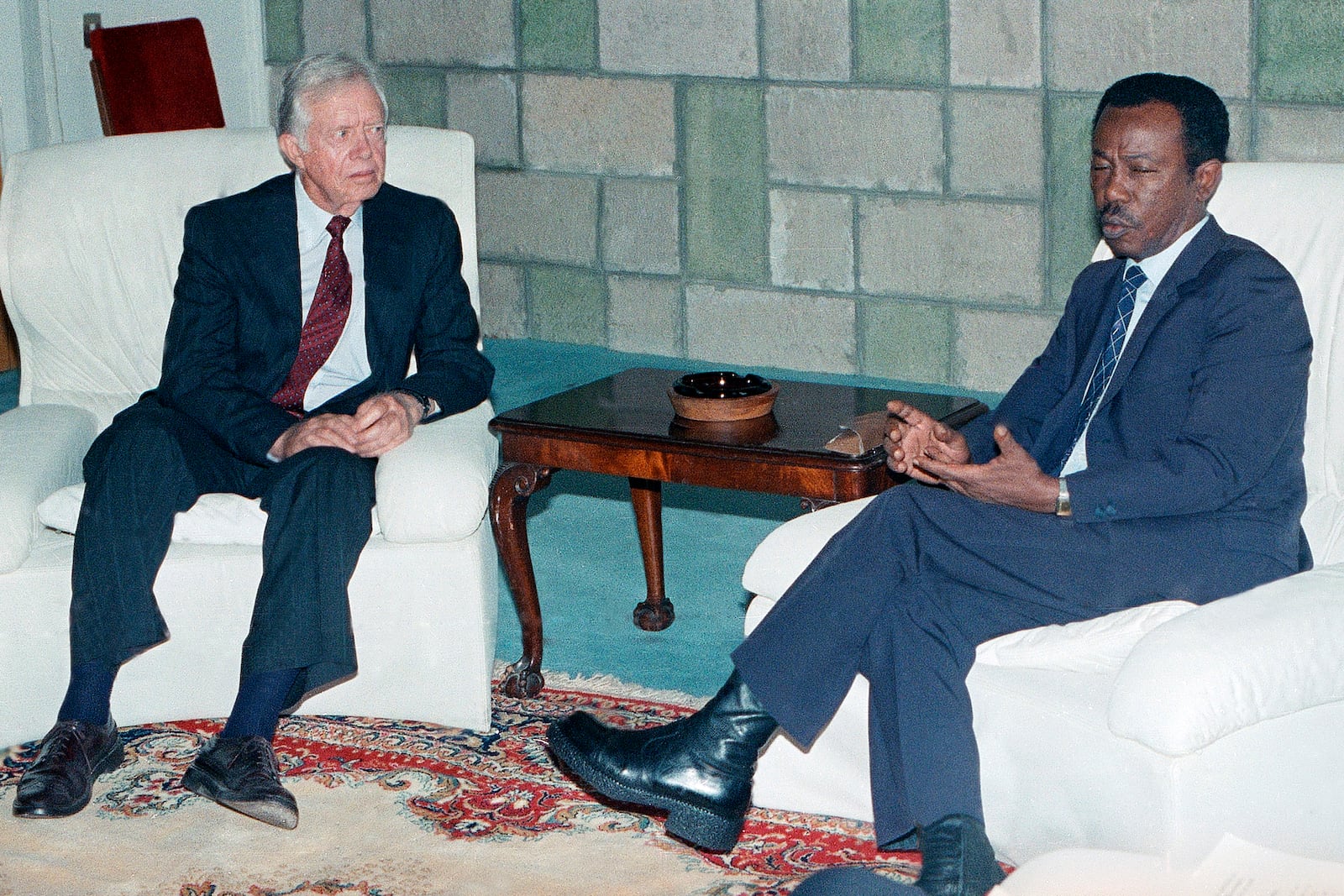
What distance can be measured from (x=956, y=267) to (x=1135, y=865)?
3900 millimetres

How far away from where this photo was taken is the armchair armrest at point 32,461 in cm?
288

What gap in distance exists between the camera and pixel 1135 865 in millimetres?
1604

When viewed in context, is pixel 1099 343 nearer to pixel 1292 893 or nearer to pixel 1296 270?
pixel 1296 270

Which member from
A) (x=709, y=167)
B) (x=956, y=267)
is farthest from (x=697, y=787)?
(x=709, y=167)

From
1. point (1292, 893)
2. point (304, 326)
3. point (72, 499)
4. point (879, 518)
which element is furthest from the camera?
point (304, 326)

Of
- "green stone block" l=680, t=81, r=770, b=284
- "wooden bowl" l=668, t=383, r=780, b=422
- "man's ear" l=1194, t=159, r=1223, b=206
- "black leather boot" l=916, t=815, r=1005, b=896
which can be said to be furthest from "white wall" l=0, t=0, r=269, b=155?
"black leather boot" l=916, t=815, r=1005, b=896

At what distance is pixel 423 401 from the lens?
3.12 meters

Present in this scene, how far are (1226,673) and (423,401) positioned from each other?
1600 mm

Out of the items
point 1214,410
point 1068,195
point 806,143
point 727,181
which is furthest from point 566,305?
point 1214,410

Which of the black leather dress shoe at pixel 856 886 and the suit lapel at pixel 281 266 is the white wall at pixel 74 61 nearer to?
the suit lapel at pixel 281 266

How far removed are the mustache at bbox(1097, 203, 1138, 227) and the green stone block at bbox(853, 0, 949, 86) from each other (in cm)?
277

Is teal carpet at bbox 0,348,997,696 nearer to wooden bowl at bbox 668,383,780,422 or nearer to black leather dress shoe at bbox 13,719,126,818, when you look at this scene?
wooden bowl at bbox 668,383,780,422

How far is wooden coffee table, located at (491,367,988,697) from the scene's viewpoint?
2795 millimetres

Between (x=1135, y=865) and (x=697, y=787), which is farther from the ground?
(x=1135, y=865)
